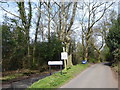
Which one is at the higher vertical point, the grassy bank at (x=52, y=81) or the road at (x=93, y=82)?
the grassy bank at (x=52, y=81)

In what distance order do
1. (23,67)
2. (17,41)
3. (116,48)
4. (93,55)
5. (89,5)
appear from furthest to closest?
(93,55)
(89,5)
(116,48)
(23,67)
(17,41)

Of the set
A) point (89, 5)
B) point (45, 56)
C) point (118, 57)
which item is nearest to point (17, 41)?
point (45, 56)

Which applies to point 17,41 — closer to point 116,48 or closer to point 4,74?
point 4,74

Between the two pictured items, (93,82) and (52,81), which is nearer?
(52,81)

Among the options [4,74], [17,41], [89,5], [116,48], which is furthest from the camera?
[89,5]

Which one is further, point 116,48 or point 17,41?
point 116,48

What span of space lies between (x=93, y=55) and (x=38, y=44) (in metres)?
29.1

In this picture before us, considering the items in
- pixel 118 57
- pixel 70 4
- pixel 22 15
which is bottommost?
pixel 118 57

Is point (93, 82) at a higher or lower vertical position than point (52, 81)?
lower

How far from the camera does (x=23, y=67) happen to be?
2216 cm

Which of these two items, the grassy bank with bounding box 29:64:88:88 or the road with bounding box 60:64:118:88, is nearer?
the grassy bank with bounding box 29:64:88:88

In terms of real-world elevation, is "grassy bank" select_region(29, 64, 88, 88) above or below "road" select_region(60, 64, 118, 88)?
above

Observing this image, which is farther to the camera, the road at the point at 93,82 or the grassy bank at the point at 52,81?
the road at the point at 93,82

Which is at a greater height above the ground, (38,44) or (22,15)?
(22,15)
